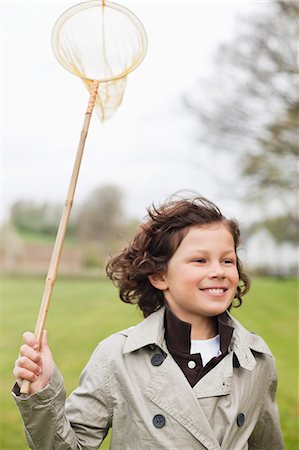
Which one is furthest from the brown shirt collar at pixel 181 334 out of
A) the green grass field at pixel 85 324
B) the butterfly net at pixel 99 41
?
the green grass field at pixel 85 324

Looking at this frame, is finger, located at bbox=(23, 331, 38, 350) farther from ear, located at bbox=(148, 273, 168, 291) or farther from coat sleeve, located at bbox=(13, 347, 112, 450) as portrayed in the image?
ear, located at bbox=(148, 273, 168, 291)

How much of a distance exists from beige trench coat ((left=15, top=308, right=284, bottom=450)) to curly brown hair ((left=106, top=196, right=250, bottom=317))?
0.21 m

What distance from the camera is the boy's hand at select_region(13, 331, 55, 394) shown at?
6.01ft

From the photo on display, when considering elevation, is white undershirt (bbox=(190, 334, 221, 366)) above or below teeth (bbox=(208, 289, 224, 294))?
below

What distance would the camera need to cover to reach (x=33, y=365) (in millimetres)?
1844

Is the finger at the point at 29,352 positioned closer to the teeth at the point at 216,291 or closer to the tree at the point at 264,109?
the teeth at the point at 216,291

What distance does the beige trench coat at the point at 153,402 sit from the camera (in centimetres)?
208

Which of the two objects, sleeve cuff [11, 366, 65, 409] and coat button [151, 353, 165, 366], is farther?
coat button [151, 353, 165, 366]

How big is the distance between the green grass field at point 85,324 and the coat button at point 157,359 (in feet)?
10.2

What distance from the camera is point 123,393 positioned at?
2.14 meters

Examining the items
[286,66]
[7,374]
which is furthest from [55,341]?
[286,66]

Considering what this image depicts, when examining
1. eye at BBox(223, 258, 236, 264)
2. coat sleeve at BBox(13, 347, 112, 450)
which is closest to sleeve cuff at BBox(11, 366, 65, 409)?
coat sleeve at BBox(13, 347, 112, 450)

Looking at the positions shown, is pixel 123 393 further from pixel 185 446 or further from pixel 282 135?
pixel 282 135

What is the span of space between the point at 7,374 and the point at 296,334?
6054 millimetres
